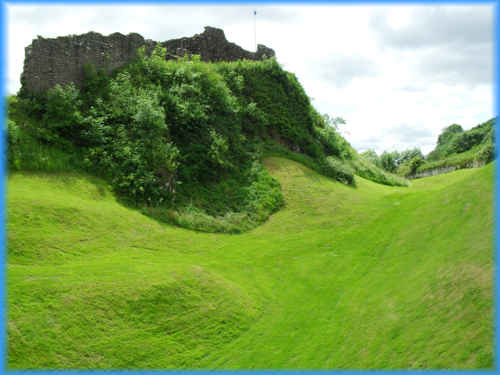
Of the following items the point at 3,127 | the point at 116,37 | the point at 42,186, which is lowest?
the point at 42,186

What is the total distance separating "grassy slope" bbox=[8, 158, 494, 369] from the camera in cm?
962

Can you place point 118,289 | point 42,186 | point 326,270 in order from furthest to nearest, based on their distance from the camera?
point 42,186 → point 326,270 → point 118,289

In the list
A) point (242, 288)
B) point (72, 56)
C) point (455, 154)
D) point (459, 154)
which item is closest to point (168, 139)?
point (72, 56)

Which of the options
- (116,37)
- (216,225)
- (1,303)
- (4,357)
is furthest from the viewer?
(116,37)

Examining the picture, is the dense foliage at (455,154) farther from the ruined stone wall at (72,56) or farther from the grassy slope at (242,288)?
the ruined stone wall at (72,56)

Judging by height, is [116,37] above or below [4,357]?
above

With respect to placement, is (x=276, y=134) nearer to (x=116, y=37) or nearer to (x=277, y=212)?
(x=277, y=212)

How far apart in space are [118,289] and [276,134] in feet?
63.8

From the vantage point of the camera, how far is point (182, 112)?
23.1 meters

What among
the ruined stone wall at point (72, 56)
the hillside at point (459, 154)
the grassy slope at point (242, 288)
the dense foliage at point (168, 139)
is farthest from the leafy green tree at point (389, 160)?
the grassy slope at point (242, 288)

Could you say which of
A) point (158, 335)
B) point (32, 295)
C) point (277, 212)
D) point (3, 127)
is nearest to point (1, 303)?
point (32, 295)

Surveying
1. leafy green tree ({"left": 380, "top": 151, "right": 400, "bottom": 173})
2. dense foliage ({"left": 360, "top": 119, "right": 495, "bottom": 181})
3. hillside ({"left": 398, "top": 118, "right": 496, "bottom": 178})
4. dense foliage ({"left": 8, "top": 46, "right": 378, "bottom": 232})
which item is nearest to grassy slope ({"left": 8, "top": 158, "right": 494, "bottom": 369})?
dense foliage ({"left": 8, "top": 46, "right": 378, "bottom": 232})

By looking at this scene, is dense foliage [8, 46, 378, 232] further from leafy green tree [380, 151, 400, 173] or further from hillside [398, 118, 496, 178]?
leafy green tree [380, 151, 400, 173]

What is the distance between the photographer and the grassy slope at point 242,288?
9625mm
